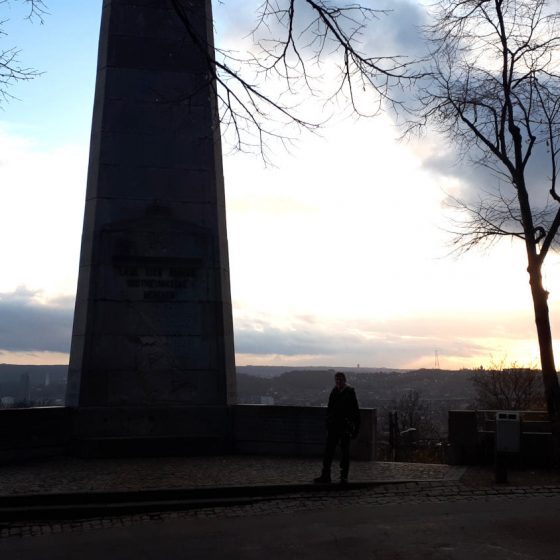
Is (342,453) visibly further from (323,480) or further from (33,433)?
(33,433)

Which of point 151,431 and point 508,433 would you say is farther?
point 151,431

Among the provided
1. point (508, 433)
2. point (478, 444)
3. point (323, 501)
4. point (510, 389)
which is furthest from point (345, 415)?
point (510, 389)

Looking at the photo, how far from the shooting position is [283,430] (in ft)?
39.5

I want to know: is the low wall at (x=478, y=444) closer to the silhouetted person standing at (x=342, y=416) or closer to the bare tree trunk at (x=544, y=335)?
the bare tree trunk at (x=544, y=335)

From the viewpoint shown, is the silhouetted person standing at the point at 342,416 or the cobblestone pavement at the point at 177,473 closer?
the cobblestone pavement at the point at 177,473

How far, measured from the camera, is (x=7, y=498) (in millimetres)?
8094

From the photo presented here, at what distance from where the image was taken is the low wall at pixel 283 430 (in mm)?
11797

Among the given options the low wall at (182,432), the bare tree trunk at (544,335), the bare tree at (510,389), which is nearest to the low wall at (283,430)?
the low wall at (182,432)

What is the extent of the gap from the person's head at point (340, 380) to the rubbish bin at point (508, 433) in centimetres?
230

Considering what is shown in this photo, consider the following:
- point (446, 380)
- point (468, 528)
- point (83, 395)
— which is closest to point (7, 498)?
point (83, 395)

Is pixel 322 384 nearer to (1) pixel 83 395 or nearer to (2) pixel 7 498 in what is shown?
(1) pixel 83 395

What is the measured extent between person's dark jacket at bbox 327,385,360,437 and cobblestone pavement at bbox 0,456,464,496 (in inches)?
27.8

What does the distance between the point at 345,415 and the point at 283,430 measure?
2.69 meters

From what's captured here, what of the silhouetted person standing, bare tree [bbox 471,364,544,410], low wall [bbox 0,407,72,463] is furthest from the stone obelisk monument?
bare tree [bbox 471,364,544,410]
